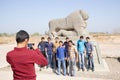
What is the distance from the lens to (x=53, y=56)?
976 cm

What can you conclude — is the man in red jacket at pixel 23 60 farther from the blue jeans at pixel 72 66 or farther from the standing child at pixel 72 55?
the blue jeans at pixel 72 66

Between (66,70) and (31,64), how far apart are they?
632cm

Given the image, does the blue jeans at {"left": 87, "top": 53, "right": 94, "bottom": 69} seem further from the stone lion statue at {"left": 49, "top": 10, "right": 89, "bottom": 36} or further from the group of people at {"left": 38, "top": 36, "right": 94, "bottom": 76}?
the stone lion statue at {"left": 49, "top": 10, "right": 89, "bottom": 36}

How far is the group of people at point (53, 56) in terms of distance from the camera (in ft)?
8.98

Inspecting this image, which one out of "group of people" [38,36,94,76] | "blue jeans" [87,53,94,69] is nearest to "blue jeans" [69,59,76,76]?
"group of people" [38,36,94,76]

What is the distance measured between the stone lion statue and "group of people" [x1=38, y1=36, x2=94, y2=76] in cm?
268

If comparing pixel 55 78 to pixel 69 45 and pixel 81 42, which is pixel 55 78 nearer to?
pixel 69 45

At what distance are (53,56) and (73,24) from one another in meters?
3.16

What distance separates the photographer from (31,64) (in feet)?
9.06

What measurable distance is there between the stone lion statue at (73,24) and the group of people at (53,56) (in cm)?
268

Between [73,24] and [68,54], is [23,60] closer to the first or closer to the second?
[68,54]

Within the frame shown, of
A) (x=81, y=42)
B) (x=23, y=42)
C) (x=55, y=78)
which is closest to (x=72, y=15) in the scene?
(x=81, y=42)

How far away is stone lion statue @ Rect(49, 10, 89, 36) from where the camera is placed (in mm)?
11953

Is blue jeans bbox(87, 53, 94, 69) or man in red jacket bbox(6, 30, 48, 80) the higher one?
man in red jacket bbox(6, 30, 48, 80)
